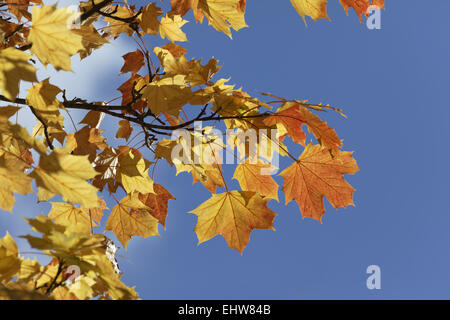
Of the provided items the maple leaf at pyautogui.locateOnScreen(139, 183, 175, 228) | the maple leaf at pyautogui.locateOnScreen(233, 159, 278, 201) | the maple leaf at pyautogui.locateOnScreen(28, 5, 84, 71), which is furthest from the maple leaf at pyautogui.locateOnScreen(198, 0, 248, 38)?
the maple leaf at pyautogui.locateOnScreen(139, 183, 175, 228)

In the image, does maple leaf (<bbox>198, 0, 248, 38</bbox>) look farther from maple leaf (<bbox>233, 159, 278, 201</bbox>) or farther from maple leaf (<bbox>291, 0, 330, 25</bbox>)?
maple leaf (<bbox>233, 159, 278, 201</bbox>)

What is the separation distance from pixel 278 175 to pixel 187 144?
0.52m

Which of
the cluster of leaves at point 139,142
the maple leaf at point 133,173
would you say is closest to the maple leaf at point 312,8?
the cluster of leaves at point 139,142

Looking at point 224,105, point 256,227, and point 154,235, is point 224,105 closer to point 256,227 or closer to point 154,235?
point 256,227

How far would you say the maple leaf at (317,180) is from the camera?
2066mm

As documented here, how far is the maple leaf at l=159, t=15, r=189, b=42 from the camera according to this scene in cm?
254

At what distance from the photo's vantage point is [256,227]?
2.01 metres

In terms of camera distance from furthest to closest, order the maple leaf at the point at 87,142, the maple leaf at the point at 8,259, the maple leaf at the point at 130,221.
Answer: the maple leaf at the point at 87,142 < the maple leaf at the point at 130,221 < the maple leaf at the point at 8,259

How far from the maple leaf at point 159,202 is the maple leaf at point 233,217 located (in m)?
0.41

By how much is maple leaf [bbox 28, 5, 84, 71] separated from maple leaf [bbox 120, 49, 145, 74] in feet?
3.33

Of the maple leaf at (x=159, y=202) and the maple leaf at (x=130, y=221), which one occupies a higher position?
the maple leaf at (x=159, y=202)

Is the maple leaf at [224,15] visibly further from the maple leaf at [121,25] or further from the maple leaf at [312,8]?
the maple leaf at [121,25]

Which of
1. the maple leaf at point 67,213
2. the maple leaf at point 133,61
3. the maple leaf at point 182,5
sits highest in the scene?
the maple leaf at point 182,5
